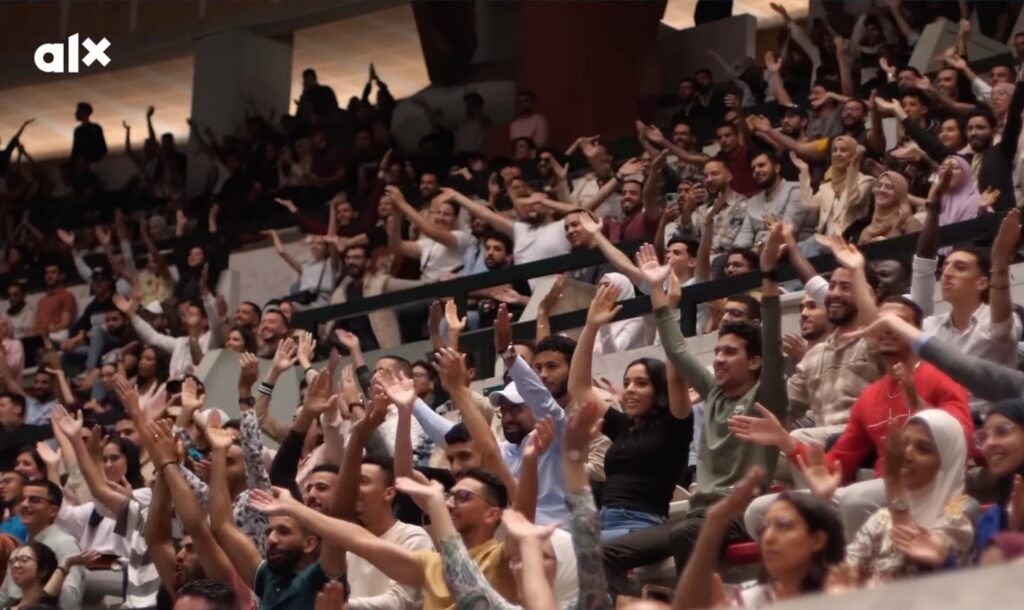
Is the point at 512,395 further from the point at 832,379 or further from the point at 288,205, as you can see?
the point at 288,205

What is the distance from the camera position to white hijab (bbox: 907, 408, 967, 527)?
6098 mm

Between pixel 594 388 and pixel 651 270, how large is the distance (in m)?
0.73

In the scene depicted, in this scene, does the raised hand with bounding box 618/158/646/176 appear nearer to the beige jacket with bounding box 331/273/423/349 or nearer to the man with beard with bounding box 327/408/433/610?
the beige jacket with bounding box 331/273/423/349

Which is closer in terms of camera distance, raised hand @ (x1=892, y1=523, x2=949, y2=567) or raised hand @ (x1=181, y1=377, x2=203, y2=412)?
raised hand @ (x1=892, y1=523, x2=949, y2=567)

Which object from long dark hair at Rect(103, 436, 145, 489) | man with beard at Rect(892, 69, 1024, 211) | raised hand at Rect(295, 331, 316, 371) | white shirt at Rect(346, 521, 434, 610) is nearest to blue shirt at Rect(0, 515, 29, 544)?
long dark hair at Rect(103, 436, 145, 489)

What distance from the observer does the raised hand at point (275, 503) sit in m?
6.66

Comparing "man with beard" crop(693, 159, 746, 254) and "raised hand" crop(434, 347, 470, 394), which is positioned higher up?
"man with beard" crop(693, 159, 746, 254)

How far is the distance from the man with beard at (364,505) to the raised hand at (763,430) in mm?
1220

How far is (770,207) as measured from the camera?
35.4ft

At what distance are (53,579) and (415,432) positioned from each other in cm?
163

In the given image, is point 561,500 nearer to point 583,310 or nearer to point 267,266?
point 583,310

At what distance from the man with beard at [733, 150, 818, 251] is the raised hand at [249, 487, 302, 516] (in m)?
4.23

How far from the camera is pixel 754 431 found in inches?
255

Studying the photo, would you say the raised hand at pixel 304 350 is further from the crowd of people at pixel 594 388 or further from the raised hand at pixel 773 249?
the raised hand at pixel 773 249
